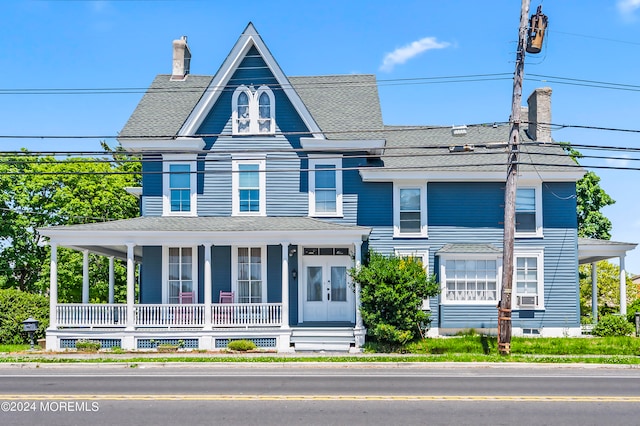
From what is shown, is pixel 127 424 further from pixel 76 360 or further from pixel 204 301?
pixel 204 301

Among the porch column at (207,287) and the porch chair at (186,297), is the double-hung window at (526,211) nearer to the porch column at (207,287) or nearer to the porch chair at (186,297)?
the porch column at (207,287)

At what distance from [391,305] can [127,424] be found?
12397 millimetres

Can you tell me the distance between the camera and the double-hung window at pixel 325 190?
982 inches

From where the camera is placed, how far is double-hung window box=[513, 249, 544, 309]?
2506cm

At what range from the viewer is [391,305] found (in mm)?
21578

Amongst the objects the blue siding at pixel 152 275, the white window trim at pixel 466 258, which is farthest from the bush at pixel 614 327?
the blue siding at pixel 152 275

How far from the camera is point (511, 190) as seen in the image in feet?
65.6

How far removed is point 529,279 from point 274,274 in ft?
31.1

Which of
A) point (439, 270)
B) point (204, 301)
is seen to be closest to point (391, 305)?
point (439, 270)

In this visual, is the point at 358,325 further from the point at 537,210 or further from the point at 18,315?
the point at 18,315

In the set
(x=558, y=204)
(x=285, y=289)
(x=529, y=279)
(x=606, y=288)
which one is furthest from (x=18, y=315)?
(x=606, y=288)

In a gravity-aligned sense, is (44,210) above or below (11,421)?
above

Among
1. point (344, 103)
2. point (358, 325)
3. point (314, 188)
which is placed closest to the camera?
point (358, 325)

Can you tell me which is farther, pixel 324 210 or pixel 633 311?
pixel 633 311
